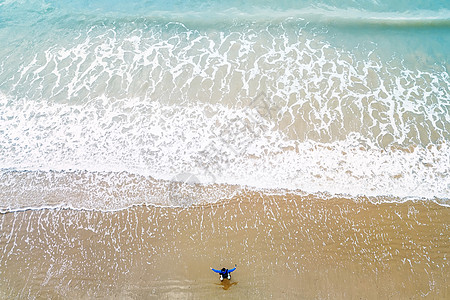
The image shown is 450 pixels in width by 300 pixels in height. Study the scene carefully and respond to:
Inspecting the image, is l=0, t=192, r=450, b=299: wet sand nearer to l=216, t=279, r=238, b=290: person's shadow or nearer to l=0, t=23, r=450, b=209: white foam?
l=216, t=279, r=238, b=290: person's shadow

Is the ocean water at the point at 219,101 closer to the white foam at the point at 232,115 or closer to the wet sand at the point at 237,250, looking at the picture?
the white foam at the point at 232,115

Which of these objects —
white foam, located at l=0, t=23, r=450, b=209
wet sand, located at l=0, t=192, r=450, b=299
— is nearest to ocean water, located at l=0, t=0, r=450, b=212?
white foam, located at l=0, t=23, r=450, b=209

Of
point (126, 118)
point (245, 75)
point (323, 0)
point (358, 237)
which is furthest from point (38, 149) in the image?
point (323, 0)

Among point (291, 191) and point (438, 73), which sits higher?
point (438, 73)

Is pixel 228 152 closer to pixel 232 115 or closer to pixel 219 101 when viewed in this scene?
pixel 232 115

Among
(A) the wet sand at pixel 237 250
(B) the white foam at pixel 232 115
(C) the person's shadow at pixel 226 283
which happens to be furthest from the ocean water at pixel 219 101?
(C) the person's shadow at pixel 226 283

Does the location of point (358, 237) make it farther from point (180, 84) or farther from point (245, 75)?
point (180, 84)

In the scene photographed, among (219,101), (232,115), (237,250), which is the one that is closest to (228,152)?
(232,115)
